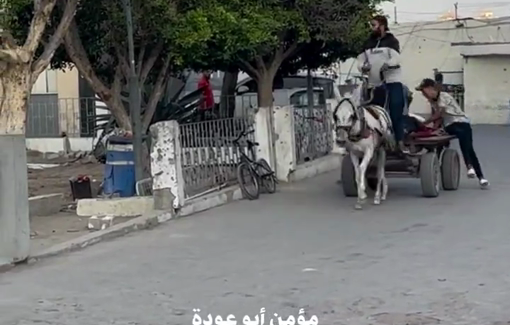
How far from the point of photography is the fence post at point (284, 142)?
18.7m

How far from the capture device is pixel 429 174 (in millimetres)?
15812

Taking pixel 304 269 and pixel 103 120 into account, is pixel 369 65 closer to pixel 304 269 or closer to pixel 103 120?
pixel 304 269

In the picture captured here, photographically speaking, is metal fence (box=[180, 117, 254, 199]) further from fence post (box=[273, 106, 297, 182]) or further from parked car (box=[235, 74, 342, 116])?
parked car (box=[235, 74, 342, 116])

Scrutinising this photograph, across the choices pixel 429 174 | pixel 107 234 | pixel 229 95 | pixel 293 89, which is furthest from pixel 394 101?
pixel 293 89

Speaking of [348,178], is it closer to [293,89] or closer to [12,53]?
[12,53]

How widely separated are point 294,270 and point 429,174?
5679mm

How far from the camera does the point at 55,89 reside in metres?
29.4

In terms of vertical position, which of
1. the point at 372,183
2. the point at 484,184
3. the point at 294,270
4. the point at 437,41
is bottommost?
the point at 294,270

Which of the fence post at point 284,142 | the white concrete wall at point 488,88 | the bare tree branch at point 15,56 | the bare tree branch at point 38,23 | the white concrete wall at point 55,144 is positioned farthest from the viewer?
the white concrete wall at point 488,88

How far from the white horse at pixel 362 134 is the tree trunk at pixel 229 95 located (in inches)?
249

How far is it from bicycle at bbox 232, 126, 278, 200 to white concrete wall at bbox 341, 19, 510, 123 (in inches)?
1131

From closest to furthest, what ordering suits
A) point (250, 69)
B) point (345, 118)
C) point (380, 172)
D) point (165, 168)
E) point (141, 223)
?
→ point (141, 223)
point (345, 118)
point (165, 168)
point (380, 172)
point (250, 69)

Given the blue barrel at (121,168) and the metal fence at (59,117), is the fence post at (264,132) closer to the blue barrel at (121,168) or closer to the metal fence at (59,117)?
the blue barrel at (121,168)

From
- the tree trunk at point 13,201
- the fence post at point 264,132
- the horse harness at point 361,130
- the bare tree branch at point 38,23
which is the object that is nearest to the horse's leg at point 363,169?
the horse harness at point 361,130
